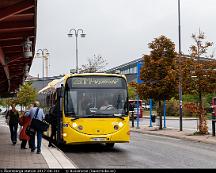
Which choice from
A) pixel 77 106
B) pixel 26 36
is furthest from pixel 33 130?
pixel 26 36

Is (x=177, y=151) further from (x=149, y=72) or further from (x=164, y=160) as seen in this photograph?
(x=149, y=72)

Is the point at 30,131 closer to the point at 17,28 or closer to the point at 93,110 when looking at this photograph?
the point at 93,110

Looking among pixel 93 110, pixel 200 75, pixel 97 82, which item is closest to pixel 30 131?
pixel 93 110

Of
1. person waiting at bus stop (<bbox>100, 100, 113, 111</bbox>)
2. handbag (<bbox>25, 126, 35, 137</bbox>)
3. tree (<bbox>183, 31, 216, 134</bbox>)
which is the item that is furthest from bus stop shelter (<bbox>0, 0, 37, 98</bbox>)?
tree (<bbox>183, 31, 216, 134</bbox>)

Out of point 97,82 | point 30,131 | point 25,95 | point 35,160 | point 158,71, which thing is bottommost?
point 35,160

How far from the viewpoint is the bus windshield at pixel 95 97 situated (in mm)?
18141

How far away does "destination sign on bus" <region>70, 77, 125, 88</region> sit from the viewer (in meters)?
18.6

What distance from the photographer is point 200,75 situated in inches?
1068

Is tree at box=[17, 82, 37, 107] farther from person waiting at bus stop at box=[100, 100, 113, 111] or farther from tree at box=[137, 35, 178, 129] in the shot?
person waiting at bus stop at box=[100, 100, 113, 111]

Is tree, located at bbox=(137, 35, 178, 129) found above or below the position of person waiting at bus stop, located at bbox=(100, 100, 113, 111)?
above

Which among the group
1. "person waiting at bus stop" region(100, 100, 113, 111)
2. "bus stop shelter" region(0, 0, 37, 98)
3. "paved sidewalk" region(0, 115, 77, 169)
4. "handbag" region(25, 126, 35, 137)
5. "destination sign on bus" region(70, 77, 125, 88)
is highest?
"bus stop shelter" region(0, 0, 37, 98)

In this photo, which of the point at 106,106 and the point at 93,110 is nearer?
the point at 93,110

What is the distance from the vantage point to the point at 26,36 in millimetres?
19281

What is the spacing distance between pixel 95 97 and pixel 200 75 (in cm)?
1031
